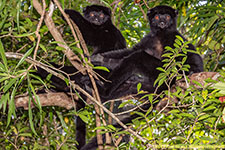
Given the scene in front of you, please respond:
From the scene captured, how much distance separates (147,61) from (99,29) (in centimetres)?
A: 132

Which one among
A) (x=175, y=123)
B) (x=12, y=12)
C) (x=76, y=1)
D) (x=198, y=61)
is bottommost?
(x=175, y=123)

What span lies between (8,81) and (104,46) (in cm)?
320

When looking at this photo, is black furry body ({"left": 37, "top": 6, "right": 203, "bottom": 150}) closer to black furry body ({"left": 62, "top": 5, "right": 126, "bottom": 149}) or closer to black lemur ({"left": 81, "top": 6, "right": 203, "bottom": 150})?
black lemur ({"left": 81, "top": 6, "right": 203, "bottom": 150})

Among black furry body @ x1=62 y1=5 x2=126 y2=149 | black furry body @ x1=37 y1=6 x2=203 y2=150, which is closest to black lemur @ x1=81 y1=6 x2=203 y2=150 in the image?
black furry body @ x1=37 y1=6 x2=203 y2=150

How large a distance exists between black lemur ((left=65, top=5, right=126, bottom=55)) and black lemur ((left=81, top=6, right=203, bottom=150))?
49 centimetres

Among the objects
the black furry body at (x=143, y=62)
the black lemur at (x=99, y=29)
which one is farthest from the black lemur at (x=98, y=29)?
the black furry body at (x=143, y=62)

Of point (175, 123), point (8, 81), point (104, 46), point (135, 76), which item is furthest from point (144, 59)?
point (8, 81)

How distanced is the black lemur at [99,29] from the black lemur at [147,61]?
49 cm

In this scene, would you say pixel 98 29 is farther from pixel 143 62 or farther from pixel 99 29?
pixel 143 62

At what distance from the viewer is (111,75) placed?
12.5ft

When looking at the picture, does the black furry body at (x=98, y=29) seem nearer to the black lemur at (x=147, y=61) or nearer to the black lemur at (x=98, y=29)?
the black lemur at (x=98, y=29)

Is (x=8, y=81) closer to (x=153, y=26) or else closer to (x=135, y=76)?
(x=135, y=76)

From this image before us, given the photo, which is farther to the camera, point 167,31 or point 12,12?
point 167,31

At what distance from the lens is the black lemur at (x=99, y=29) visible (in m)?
4.94
